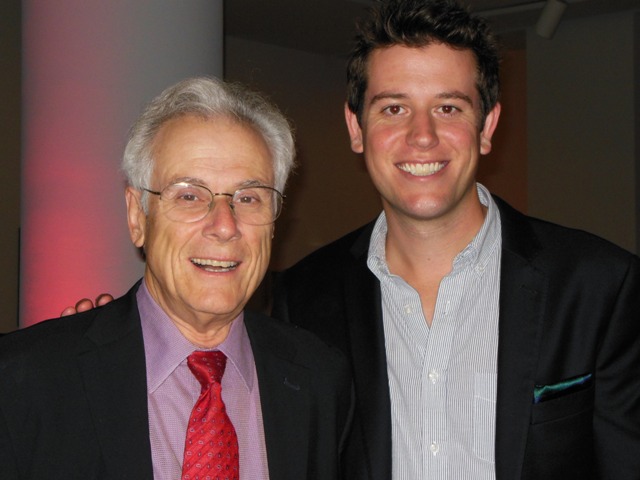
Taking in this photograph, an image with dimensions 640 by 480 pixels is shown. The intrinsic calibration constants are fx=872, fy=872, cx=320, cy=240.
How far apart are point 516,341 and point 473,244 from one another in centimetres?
30

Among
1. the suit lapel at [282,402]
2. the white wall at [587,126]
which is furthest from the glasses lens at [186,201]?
the white wall at [587,126]

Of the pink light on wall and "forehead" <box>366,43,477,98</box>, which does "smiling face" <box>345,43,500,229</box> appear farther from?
the pink light on wall

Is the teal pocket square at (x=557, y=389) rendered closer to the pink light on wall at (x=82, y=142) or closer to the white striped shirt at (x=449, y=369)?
the white striped shirt at (x=449, y=369)

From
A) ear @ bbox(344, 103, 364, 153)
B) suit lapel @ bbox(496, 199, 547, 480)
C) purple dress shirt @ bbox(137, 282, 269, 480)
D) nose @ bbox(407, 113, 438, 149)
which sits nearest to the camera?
purple dress shirt @ bbox(137, 282, 269, 480)

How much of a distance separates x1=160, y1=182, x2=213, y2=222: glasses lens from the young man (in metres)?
0.66

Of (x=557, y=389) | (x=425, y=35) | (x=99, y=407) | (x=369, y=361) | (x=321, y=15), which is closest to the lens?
(x=99, y=407)

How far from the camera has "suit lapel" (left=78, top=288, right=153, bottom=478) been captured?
1671 mm

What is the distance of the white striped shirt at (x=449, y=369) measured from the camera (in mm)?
2139

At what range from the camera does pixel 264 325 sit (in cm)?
212

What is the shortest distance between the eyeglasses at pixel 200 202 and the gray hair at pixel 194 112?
0.25 feet

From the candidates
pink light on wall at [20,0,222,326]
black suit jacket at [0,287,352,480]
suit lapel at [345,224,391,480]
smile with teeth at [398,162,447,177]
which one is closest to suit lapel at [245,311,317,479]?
black suit jacket at [0,287,352,480]

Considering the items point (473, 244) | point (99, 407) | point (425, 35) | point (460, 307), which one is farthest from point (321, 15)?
point (99, 407)

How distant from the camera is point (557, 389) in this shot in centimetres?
215

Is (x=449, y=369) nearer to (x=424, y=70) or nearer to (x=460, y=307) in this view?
(x=460, y=307)
